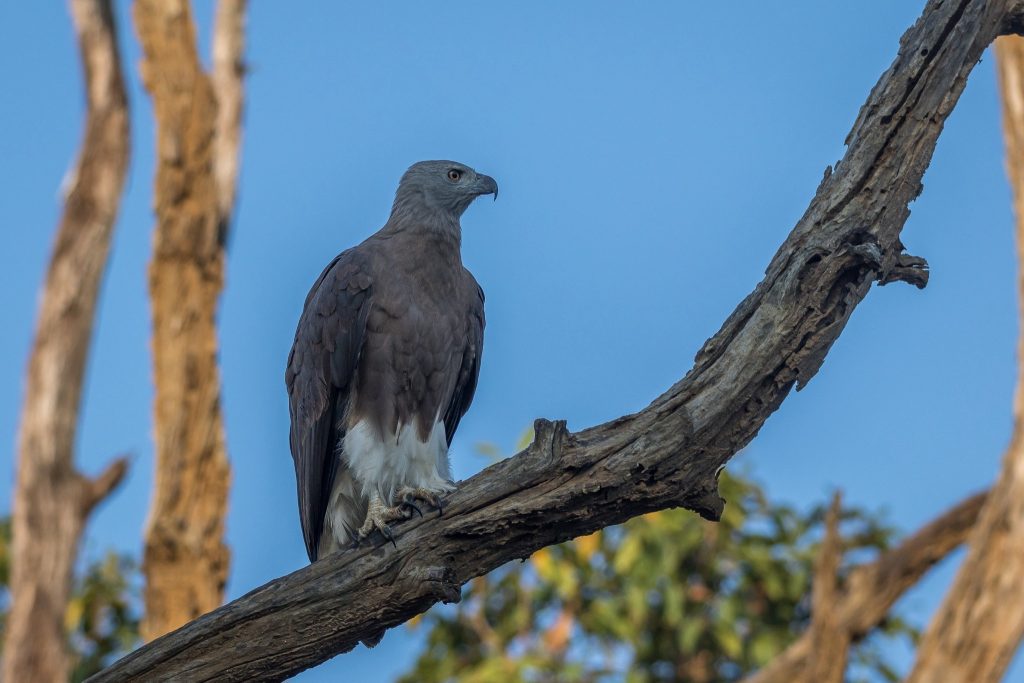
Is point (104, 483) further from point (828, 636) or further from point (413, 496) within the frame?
point (828, 636)

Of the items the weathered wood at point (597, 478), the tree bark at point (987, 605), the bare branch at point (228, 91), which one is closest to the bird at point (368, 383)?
the weathered wood at point (597, 478)

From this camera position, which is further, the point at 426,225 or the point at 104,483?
the point at 426,225

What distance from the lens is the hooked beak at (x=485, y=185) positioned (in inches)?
320

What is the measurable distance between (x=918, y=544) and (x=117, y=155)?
4064 mm

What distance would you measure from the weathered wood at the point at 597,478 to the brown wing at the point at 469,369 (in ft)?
7.13

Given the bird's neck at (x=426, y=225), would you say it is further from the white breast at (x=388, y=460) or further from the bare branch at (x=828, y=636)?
the bare branch at (x=828, y=636)

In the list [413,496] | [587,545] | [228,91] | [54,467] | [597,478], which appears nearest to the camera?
[54,467]

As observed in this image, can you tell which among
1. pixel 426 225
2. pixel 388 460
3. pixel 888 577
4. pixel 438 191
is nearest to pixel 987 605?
Result: pixel 888 577

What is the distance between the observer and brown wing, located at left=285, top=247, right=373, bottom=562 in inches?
273

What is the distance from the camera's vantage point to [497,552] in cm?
534

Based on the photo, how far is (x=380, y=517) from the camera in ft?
19.6

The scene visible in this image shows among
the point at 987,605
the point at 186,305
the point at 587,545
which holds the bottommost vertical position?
the point at 987,605

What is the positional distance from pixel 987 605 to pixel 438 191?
402cm

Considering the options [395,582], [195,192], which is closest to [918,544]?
[395,582]
